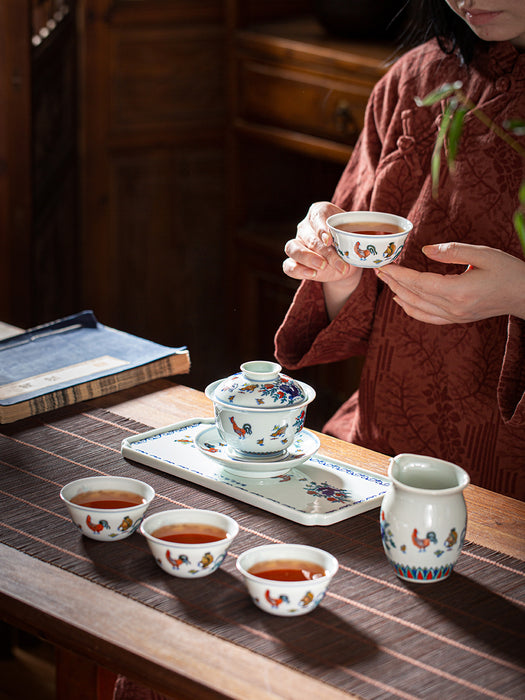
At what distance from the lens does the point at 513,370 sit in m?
1.58

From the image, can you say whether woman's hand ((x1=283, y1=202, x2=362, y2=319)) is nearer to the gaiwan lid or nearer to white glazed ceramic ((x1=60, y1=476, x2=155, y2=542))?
the gaiwan lid

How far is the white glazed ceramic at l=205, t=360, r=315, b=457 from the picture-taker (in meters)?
1.32

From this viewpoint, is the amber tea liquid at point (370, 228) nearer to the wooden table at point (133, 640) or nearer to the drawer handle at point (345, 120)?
the wooden table at point (133, 640)

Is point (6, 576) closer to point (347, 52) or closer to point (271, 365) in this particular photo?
point (271, 365)

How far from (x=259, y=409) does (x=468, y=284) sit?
13.4 inches

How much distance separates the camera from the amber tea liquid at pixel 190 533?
45.1 inches

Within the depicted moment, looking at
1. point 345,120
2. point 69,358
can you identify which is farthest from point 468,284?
point 345,120

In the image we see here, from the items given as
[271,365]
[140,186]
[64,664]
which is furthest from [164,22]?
[64,664]

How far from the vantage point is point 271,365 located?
1361mm

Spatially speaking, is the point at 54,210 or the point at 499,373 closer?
the point at 499,373

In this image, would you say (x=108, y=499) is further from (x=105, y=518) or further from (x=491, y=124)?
(x=491, y=124)

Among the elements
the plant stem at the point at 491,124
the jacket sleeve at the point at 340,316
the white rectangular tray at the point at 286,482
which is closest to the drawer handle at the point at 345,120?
the jacket sleeve at the point at 340,316

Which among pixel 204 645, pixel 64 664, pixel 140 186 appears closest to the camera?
pixel 204 645

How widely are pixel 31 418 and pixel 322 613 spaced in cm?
64
